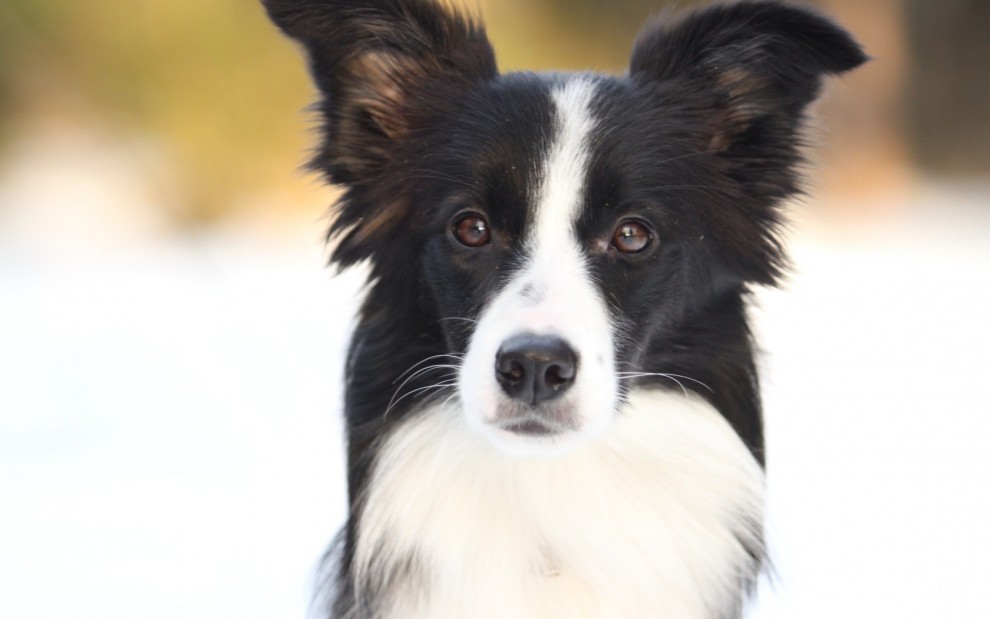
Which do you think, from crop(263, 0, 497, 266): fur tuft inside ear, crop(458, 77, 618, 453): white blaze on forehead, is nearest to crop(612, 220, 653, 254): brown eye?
crop(458, 77, 618, 453): white blaze on forehead

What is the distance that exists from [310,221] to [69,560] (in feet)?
18.7

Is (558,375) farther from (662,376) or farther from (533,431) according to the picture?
(662,376)

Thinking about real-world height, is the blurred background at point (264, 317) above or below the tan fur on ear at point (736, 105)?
below

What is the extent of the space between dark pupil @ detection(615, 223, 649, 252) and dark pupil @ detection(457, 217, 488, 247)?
33cm

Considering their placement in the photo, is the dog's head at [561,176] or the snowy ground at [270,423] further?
the snowy ground at [270,423]

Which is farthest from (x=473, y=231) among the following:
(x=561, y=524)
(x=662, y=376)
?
(x=561, y=524)

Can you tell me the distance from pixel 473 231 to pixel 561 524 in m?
0.78

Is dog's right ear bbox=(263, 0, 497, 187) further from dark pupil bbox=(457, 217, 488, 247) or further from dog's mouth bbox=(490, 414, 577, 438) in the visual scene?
dog's mouth bbox=(490, 414, 577, 438)

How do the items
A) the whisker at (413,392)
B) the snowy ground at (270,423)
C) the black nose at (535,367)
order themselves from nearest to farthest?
the black nose at (535,367)
the whisker at (413,392)
the snowy ground at (270,423)

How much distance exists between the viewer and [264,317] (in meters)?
7.15

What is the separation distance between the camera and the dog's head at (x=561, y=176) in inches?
96.0

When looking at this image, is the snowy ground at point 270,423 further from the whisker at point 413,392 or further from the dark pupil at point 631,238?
the whisker at point 413,392

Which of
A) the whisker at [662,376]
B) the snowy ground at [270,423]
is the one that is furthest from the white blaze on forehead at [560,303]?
the snowy ground at [270,423]

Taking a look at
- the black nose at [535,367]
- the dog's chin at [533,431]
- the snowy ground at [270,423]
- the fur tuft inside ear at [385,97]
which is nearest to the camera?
the black nose at [535,367]
